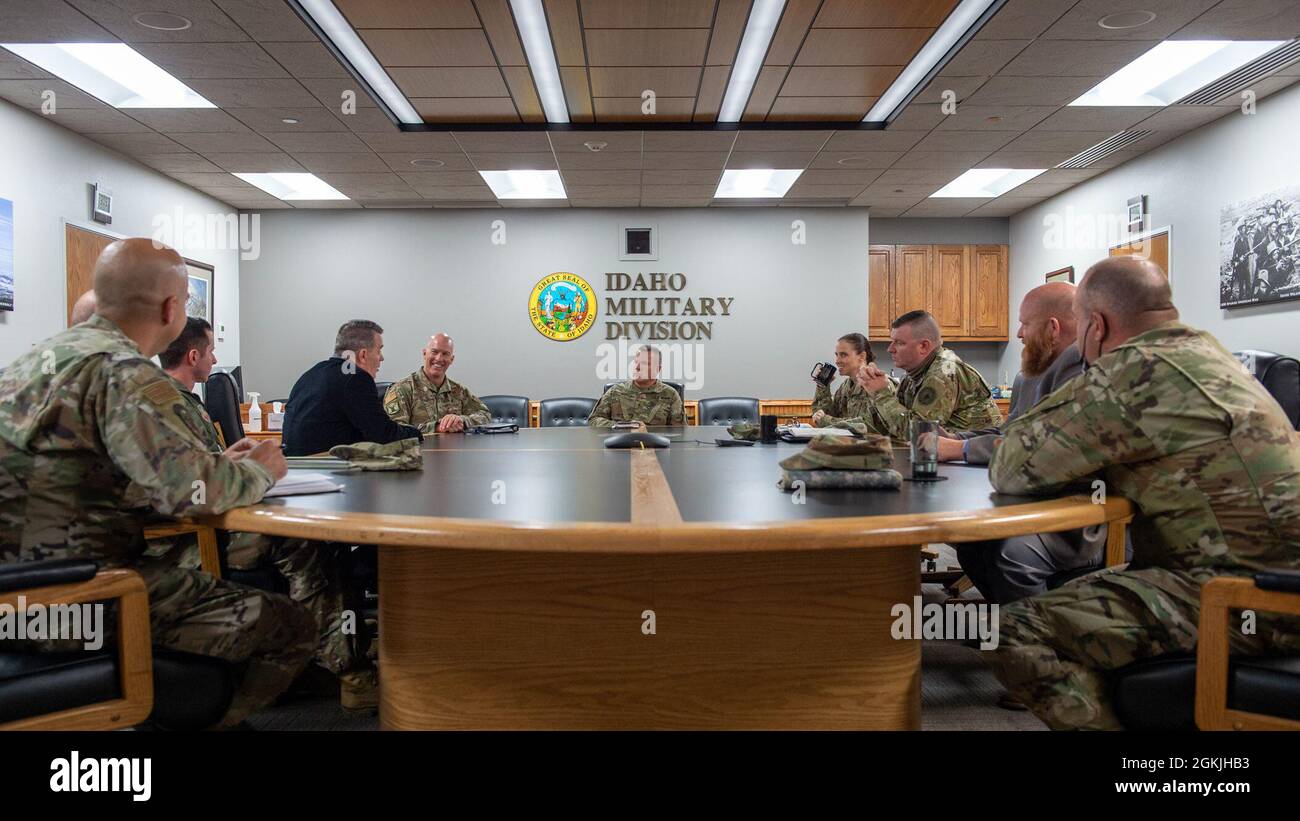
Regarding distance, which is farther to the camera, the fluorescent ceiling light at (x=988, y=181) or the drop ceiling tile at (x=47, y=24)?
the fluorescent ceiling light at (x=988, y=181)

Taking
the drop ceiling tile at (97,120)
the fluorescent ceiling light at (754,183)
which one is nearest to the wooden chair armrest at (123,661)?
the drop ceiling tile at (97,120)

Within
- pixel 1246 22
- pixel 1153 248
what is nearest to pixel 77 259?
pixel 1246 22

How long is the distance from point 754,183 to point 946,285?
112 inches

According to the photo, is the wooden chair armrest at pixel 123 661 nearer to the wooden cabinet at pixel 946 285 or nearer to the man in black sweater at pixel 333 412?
the man in black sweater at pixel 333 412

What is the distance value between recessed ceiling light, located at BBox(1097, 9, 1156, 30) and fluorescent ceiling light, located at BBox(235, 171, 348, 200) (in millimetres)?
6120

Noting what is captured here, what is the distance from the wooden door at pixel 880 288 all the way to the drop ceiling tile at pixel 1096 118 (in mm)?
3129

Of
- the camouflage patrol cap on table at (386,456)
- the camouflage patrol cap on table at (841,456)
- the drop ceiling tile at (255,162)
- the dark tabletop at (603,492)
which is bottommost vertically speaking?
the dark tabletop at (603,492)

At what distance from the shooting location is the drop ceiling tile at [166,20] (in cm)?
381

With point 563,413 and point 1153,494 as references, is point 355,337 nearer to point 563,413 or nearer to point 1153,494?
point 563,413

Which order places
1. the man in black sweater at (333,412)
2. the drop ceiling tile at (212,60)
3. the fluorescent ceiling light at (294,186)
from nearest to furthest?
the man in black sweater at (333,412) < the drop ceiling tile at (212,60) < the fluorescent ceiling light at (294,186)

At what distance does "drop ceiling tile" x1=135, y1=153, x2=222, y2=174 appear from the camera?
243 inches

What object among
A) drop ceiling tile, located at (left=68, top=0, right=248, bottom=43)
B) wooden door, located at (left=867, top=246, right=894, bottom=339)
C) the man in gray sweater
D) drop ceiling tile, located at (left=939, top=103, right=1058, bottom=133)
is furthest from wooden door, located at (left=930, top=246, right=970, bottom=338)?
drop ceiling tile, located at (left=68, top=0, right=248, bottom=43)
